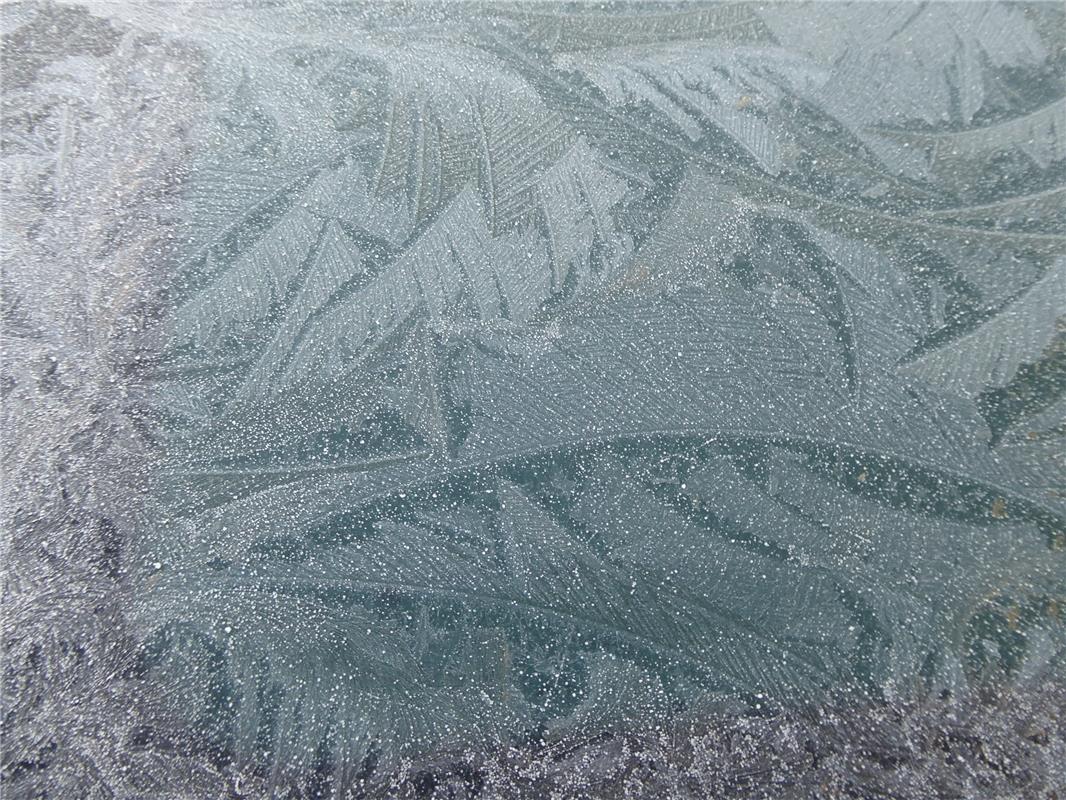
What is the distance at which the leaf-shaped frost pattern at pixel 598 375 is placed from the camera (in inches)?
25.9

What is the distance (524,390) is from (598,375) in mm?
86

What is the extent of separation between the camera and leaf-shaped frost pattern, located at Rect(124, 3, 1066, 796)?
0.66 m

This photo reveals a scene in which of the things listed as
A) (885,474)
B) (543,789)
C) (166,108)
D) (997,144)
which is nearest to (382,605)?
(543,789)

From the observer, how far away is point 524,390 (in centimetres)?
72

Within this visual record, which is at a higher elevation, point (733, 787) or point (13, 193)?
point (13, 193)

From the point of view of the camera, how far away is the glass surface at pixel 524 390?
650 millimetres

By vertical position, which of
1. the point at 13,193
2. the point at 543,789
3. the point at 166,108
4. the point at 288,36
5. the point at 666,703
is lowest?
the point at 543,789

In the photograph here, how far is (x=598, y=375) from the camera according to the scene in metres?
0.72

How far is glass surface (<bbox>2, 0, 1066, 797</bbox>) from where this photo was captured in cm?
65

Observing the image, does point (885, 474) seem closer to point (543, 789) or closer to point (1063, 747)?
point (1063, 747)

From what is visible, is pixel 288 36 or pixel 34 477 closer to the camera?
pixel 34 477

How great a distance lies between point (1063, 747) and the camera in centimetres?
62

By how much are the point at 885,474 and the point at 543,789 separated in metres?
0.49

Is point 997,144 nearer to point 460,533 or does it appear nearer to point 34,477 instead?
point 460,533
